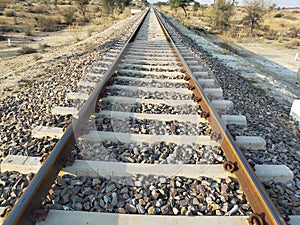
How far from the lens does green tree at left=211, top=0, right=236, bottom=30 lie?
1017 inches

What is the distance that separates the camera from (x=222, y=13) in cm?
2588

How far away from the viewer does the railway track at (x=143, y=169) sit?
1.93m

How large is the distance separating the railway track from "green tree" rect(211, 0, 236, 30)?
24.6 metres

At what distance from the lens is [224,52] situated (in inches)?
401

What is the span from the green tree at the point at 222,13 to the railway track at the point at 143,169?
24.6 metres

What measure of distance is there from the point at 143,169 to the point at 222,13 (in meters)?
26.9

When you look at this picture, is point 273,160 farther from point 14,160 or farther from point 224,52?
point 224,52

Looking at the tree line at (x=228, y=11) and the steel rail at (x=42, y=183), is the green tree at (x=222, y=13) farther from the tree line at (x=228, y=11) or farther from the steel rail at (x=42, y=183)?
the steel rail at (x=42, y=183)

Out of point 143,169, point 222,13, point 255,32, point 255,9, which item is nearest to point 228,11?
point 222,13

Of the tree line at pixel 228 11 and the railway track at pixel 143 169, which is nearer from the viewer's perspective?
the railway track at pixel 143 169

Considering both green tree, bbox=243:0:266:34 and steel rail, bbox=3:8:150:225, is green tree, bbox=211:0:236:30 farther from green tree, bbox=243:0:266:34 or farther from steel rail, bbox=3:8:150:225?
steel rail, bbox=3:8:150:225

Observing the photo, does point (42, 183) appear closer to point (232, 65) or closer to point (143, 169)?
point (143, 169)

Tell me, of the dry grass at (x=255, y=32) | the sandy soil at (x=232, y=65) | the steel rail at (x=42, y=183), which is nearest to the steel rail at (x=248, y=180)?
the steel rail at (x=42, y=183)

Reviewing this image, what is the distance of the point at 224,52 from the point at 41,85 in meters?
7.58
